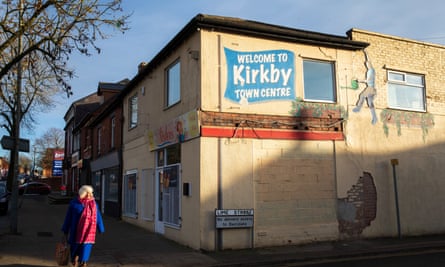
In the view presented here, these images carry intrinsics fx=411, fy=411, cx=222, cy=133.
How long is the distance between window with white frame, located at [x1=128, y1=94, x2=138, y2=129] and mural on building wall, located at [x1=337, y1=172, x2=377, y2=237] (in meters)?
8.83

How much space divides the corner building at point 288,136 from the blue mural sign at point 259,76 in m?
0.03

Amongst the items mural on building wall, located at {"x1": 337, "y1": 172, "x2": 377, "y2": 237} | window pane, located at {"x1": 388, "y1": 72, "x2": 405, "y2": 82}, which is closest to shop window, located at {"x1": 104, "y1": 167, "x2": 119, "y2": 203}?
mural on building wall, located at {"x1": 337, "y1": 172, "x2": 377, "y2": 237}

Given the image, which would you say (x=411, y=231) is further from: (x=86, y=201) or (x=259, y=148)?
(x=86, y=201)

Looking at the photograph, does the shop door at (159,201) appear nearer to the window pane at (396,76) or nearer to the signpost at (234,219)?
the signpost at (234,219)

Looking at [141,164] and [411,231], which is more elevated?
[141,164]

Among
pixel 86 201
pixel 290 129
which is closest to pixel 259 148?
pixel 290 129

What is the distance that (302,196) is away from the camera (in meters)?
11.5

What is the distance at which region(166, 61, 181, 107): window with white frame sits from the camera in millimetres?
12438

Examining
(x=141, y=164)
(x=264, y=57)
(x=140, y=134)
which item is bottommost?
(x=141, y=164)

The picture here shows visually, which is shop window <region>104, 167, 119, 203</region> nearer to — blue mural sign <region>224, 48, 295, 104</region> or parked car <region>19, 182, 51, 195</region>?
blue mural sign <region>224, 48, 295, 104</region>

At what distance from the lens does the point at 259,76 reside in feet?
37.5

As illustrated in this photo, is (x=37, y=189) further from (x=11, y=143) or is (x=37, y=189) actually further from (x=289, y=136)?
(x=289, y=136)

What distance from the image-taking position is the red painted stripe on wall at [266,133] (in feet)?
34.7

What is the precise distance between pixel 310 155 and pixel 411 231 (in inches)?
175
